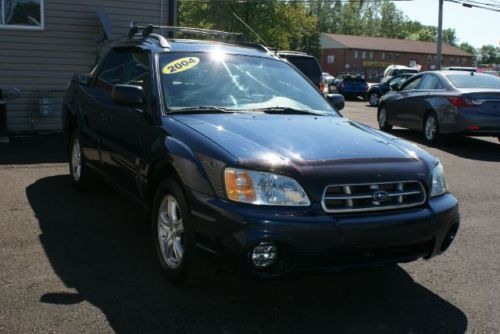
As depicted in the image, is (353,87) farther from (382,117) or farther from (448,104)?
(448,104)

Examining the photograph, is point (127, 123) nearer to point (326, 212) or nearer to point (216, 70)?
point (216, 70)

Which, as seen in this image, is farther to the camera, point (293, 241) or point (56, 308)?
point (56, 308)

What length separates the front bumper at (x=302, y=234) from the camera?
127 inches

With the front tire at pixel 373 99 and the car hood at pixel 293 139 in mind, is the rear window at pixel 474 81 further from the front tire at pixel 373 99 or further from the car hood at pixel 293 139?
the front tire at pixel 373 99

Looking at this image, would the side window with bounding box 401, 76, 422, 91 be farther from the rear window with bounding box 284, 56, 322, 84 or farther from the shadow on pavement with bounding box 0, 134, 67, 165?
the shadow on pavement with bounding box 0, 134, 67, 165

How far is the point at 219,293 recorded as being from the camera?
12.6ft

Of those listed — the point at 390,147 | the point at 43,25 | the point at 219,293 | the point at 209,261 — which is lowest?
the point at 219,293

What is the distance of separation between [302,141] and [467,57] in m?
99.8

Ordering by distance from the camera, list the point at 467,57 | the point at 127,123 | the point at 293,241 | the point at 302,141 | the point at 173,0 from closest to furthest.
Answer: the point at 293,241 < the point at 302,141 < the point at 127,123 < the point at 173,0 < the point at 467,57

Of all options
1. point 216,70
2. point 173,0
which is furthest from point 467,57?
point 216,70

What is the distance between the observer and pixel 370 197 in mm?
3445

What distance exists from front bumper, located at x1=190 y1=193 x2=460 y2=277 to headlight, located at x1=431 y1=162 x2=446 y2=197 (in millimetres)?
378

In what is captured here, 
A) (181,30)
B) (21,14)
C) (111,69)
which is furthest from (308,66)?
(111,69)

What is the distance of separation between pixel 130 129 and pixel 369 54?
79.5 m
